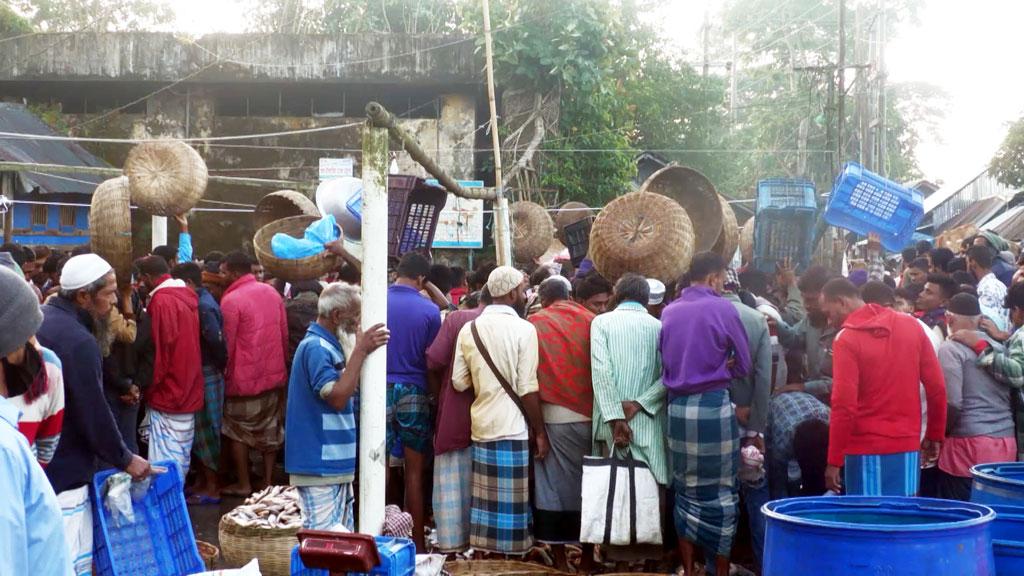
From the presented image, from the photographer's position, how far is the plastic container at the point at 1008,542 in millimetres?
3537

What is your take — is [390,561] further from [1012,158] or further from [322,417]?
[1012,158]

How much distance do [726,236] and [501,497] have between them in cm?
472

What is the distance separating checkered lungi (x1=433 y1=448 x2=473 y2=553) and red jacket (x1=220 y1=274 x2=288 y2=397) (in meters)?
2.20

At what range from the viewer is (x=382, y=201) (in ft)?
15.2

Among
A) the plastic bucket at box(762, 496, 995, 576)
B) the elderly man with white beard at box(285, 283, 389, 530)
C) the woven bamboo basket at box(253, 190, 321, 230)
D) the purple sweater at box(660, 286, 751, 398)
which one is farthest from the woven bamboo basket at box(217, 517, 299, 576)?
the woven bamboo basket at box(253, 190, 321, 230)

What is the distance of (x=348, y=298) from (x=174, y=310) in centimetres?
275

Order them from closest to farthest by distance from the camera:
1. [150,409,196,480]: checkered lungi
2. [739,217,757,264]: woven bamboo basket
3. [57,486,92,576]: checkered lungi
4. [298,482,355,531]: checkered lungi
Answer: [57,486,92,576]: checkered lungi, [298,482,355,531]: checkered lungi, [150,409,196,480]: checkered lungi, [739,217,757,264]: woven bamboo basket

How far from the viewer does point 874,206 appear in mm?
10078

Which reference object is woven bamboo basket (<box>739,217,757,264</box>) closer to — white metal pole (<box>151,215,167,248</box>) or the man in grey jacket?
white metal pole (<box>151,215,167,248</box>)

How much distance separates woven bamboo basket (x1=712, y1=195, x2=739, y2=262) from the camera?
9.96 meters

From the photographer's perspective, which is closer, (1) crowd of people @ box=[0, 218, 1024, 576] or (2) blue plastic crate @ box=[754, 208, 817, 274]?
(1) crowd of people @ box=[0, 218, 1024, 576]

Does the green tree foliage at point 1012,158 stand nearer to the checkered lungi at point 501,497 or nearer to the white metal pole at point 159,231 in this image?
the white metal pole at point 159,231

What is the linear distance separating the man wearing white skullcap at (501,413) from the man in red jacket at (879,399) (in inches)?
70.2

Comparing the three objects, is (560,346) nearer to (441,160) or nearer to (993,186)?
(441,160)
